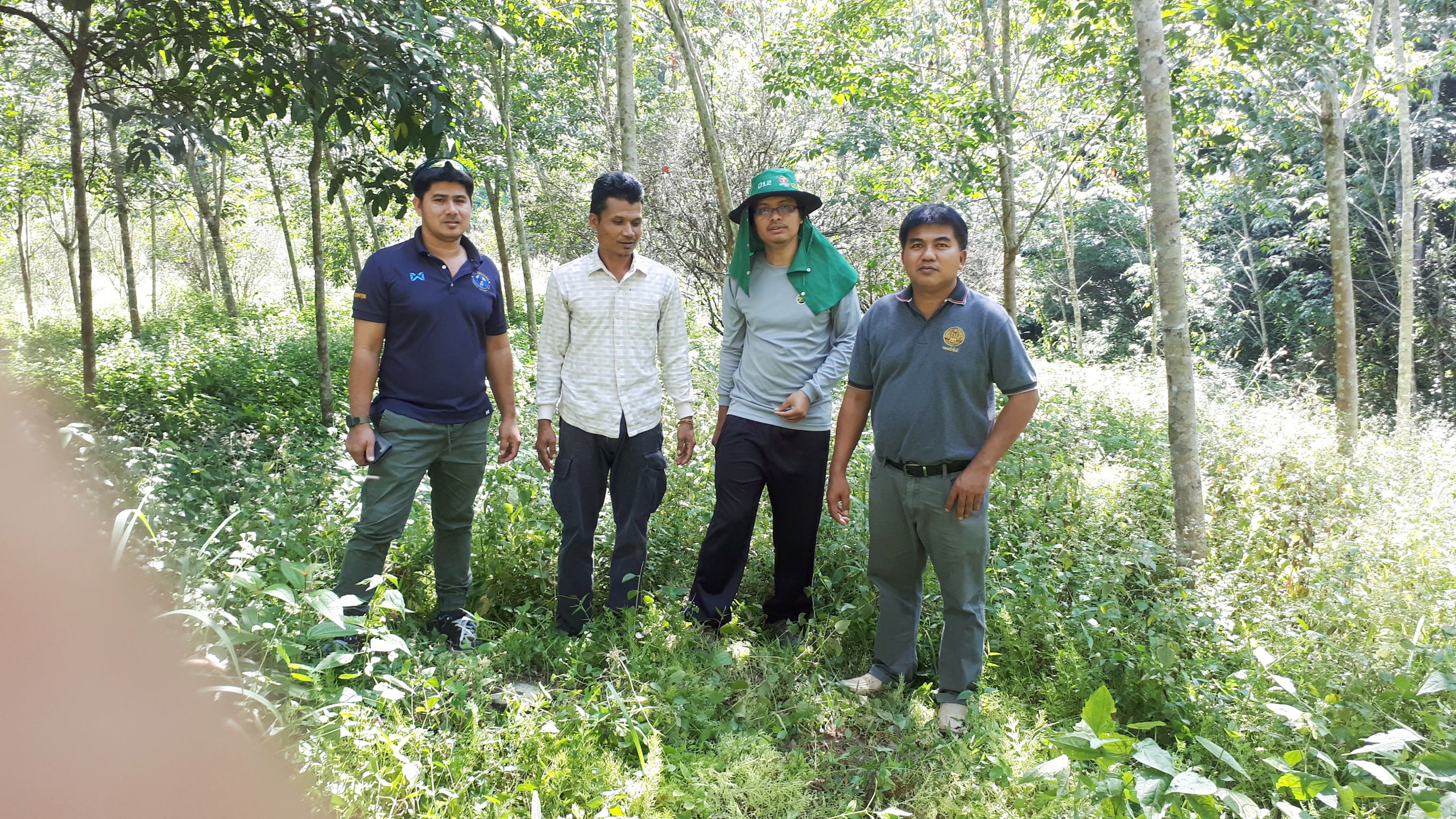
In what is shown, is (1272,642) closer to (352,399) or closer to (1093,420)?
(352,399)

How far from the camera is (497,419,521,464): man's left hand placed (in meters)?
3.81

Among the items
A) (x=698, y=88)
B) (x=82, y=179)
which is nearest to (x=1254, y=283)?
(x=698, y=88)

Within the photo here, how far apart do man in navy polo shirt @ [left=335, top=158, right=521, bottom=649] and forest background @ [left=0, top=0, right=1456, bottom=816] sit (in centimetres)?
36

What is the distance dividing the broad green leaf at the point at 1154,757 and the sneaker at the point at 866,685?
4.44 feet

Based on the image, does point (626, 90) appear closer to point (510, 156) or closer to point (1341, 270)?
point (1341, 270)

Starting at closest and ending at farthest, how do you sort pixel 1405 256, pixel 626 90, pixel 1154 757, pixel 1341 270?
pixel 1154 757, pixel 626 90, pixel 1341 270, pixel 1405 256

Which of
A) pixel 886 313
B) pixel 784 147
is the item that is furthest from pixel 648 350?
pixel 784 147

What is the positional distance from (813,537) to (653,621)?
878 mm

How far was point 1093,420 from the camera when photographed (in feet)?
25.7

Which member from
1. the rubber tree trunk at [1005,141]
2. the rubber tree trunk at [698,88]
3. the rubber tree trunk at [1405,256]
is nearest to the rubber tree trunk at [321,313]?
the rubber tree trunk at [698,88]

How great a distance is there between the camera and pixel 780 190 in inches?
145

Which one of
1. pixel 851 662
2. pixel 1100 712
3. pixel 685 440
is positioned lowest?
pixel 851 662

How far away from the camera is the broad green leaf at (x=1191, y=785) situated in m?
2.02

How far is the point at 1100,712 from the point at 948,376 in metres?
1.38
